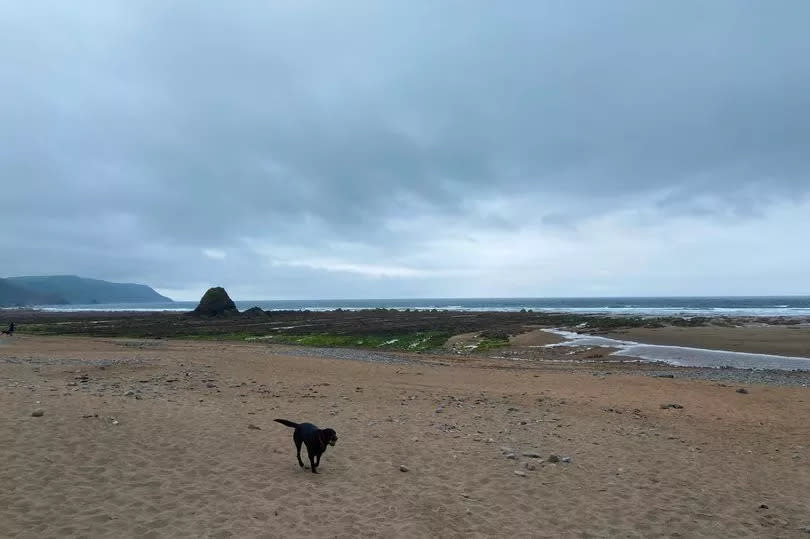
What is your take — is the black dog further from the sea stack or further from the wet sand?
the sea stack

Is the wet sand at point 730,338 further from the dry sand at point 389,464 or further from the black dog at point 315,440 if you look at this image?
the black dog at point 315,440

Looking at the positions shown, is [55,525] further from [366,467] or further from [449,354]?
[449,354]

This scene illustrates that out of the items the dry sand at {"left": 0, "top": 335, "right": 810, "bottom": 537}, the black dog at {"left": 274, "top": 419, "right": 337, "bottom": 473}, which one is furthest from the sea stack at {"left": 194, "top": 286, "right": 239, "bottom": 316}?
the black dog at {"left": 274, "top": 419, "right": 337, "bottom": 473}

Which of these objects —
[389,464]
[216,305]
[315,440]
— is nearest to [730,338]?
[389,464]

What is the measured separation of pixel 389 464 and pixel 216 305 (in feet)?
262

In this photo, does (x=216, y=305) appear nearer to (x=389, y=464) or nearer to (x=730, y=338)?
(x=730, y=338)

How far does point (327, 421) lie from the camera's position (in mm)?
11930

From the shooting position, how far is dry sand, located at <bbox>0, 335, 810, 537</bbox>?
644 centimetres

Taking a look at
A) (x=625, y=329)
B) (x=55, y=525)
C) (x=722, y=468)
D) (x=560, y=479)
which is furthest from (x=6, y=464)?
(x=625, y=329)

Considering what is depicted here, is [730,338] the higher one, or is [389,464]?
[389,464]

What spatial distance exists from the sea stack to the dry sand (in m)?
68.9

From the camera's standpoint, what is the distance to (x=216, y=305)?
3255 inches

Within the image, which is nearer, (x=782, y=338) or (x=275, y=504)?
(x=275, y=504)

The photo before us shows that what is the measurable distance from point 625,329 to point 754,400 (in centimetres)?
3808
